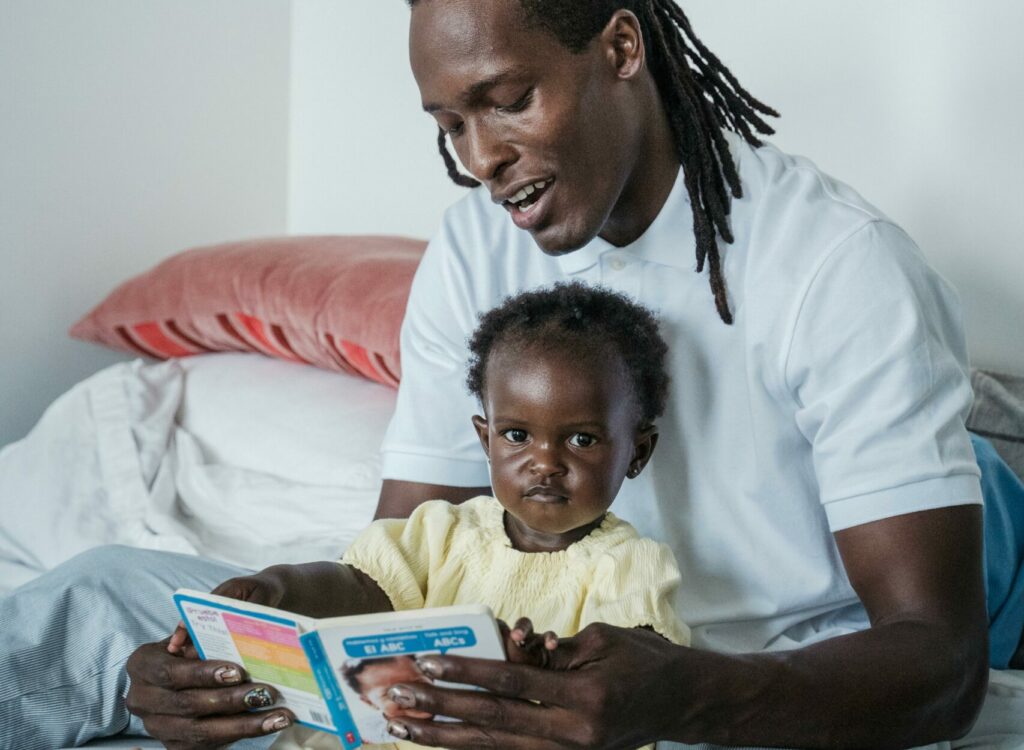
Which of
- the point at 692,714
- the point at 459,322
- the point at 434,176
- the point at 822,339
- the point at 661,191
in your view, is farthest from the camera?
the point at 434,176

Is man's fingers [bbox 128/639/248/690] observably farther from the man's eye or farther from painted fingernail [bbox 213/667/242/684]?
the man's eye

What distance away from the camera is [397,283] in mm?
2010

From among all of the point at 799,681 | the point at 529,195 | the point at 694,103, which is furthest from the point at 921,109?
the point at 799,681

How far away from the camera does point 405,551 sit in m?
1.29

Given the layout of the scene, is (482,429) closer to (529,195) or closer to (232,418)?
(529,195)

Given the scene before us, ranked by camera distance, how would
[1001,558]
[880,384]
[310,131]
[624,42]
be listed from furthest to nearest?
[310,131]
[1001,558]
[624,42]
[880,384]

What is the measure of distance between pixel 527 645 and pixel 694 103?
2.31ft

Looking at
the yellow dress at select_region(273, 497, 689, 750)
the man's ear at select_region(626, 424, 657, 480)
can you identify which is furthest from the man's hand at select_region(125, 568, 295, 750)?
the man's ear at select_region(626, 424, 657, 480)

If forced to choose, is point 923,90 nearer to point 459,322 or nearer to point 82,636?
point 459,322

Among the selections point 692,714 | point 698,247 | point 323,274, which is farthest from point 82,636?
point 323,274

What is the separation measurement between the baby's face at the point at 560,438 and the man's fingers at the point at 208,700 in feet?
1.06

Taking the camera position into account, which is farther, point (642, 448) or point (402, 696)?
point (642, 448)

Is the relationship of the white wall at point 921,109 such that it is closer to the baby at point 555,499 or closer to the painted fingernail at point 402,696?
the baby at point 555,499

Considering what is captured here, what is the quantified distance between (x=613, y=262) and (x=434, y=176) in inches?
43.1
